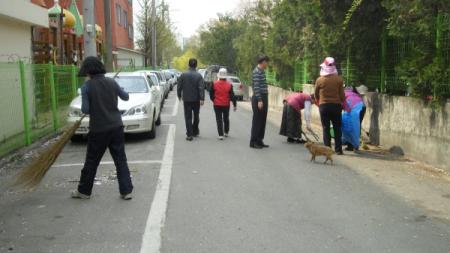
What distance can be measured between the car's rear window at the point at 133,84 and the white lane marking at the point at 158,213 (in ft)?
12.1

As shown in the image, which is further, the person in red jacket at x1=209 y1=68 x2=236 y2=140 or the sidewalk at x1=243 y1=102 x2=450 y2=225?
the person in red jacket at x1=209 y1=68 x2=236 y2=140

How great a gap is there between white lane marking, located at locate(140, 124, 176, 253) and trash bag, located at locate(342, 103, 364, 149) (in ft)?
10.9

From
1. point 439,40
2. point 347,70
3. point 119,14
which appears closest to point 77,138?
point 347,70

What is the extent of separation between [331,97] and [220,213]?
438 cm

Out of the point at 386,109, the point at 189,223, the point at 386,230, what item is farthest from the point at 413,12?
the point at 189,223

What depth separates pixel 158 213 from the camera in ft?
18.6

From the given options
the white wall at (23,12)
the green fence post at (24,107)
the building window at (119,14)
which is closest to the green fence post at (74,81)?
the white wall at (23,12)

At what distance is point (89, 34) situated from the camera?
15289 mm

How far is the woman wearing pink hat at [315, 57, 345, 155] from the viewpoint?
9375mm

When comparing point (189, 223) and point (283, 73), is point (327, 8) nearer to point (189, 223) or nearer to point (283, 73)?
point (189, 223)

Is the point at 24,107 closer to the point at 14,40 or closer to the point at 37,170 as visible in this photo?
the point at 37,170

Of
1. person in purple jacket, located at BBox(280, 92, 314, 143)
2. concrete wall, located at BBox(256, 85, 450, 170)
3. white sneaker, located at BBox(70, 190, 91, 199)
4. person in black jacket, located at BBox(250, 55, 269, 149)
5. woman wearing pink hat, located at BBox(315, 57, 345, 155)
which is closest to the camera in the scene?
white sneaker, located at BBox(70, 190, 91, 199)

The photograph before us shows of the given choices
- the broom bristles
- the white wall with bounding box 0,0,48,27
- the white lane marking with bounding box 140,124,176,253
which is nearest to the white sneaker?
the broom bristles

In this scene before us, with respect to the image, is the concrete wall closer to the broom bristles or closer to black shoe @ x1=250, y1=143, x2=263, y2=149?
black shoe @ x1=250, y1=143, x2=263, y2=149
